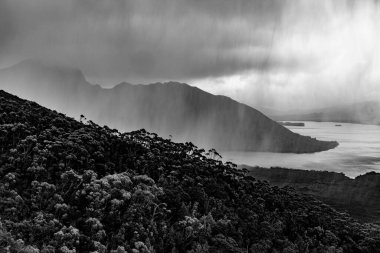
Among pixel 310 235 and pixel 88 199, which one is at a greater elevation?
pixel 88 199

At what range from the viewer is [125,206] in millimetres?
72812

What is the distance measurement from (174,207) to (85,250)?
28.1 metres

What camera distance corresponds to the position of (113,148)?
11069 cm

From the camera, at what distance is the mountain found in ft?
194

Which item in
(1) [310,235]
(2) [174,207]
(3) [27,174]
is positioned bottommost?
(1) [310,235]

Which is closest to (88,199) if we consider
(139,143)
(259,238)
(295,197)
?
(259,238)

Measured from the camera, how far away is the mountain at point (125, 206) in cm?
5914

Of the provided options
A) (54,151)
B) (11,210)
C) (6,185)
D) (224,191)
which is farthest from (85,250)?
(224,191)

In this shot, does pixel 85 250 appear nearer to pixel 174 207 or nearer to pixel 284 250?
pixel 174 207

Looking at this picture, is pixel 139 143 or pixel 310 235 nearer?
pixel 310 235

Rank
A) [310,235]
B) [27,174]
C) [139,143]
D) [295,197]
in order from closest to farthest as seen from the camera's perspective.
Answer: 1. [27,174]
2. [310,235]
3. [139,143]
4. [295,197]

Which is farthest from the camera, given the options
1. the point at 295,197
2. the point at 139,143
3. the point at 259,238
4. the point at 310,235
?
the point at 295,197

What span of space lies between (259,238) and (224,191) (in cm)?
2455

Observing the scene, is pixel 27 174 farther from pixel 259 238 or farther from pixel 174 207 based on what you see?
pixel 259 238
